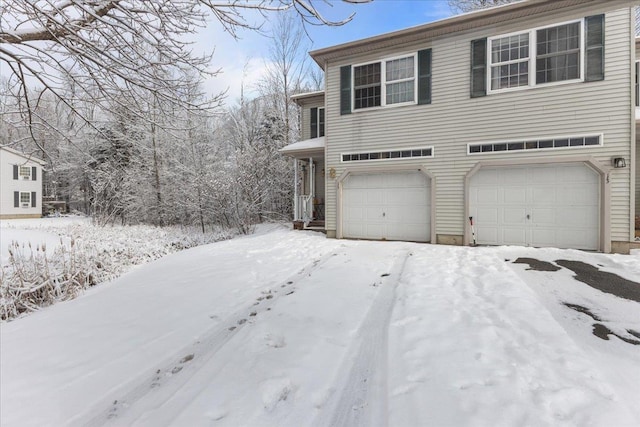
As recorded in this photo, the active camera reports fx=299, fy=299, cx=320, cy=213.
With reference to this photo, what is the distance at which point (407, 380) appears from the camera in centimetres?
249

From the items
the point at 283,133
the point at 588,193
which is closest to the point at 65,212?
the point at 283,133

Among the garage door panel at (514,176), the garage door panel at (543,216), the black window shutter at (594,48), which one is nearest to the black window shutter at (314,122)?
the garage door panel at (514,176)

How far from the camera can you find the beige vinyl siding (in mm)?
6793

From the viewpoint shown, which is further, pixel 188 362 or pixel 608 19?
pixel 608 19

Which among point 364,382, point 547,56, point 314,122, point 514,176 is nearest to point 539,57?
point 547,56

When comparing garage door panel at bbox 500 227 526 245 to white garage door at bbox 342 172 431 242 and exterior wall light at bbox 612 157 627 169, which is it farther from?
exterior wall light at bbox 612 157 627 169

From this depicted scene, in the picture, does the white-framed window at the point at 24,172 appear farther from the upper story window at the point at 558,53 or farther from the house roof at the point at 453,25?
the upper story window at the point at 558,53

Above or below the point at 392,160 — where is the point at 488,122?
above

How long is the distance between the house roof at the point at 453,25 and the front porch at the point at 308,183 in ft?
9.52

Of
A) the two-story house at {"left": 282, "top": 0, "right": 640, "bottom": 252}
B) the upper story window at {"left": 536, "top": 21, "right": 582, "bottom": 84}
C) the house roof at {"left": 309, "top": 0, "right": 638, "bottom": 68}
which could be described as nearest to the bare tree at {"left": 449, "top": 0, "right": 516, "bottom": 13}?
the two-story house at {"left": 282, "top": 0, "right": 640, "bottom": 252}

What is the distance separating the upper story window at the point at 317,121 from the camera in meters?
12.5

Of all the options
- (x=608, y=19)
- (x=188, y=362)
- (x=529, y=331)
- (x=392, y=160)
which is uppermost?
(x=608, y=19)

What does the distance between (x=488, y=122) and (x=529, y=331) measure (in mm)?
6345

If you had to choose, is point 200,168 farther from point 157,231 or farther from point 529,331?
point 529,331
